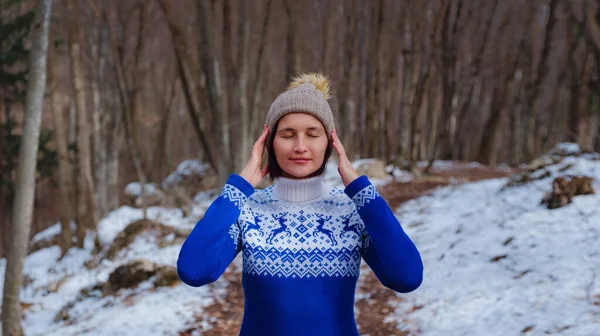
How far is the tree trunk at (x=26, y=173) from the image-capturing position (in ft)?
16.3

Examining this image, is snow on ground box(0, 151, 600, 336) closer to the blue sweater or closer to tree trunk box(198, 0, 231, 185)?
tree trunk box(198, 0, 231, 185)

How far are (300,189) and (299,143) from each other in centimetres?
22

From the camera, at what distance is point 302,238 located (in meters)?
1.76

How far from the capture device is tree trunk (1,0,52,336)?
4.97 meters

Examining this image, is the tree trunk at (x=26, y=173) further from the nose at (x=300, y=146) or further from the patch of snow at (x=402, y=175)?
the patch of snow at (x=402, y=175)

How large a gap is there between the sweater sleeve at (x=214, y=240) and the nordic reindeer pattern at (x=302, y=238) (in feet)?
0.20

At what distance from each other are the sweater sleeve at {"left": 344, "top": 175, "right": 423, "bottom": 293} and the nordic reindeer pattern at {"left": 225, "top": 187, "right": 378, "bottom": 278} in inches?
1.8

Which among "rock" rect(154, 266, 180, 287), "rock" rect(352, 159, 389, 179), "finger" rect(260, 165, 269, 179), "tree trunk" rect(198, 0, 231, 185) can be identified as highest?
"tree trunk" rect(198, 0, 231, 185)

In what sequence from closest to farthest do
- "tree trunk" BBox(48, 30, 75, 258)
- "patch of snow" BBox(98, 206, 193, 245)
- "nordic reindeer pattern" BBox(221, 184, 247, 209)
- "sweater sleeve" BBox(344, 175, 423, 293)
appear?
"sweater sleeve" BBox(344, 175, 423, 293) < "nordic reindeer pattern" BBox(221, 184, 247, 209) < "tree trunk" BBox(48, 30, 75, 258) < "patch of snow" BBox(98, 206, 193, 245)

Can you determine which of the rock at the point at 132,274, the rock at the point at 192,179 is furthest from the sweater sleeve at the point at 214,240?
the rock at the point at 192,179

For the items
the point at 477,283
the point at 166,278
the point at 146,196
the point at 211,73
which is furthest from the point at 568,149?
the point at 146,196

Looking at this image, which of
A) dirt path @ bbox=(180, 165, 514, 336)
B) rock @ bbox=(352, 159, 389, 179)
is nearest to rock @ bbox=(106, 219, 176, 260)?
dirt path @ bbox=(180, 165, 514, 336)

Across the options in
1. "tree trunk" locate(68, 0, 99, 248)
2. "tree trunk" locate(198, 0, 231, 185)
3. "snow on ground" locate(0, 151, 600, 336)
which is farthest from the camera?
"tree trunk" locate(68, 0, 99, 248)

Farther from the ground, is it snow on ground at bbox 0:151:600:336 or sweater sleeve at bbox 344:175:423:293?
sweater sleeve at bbox 344:175:423:293
